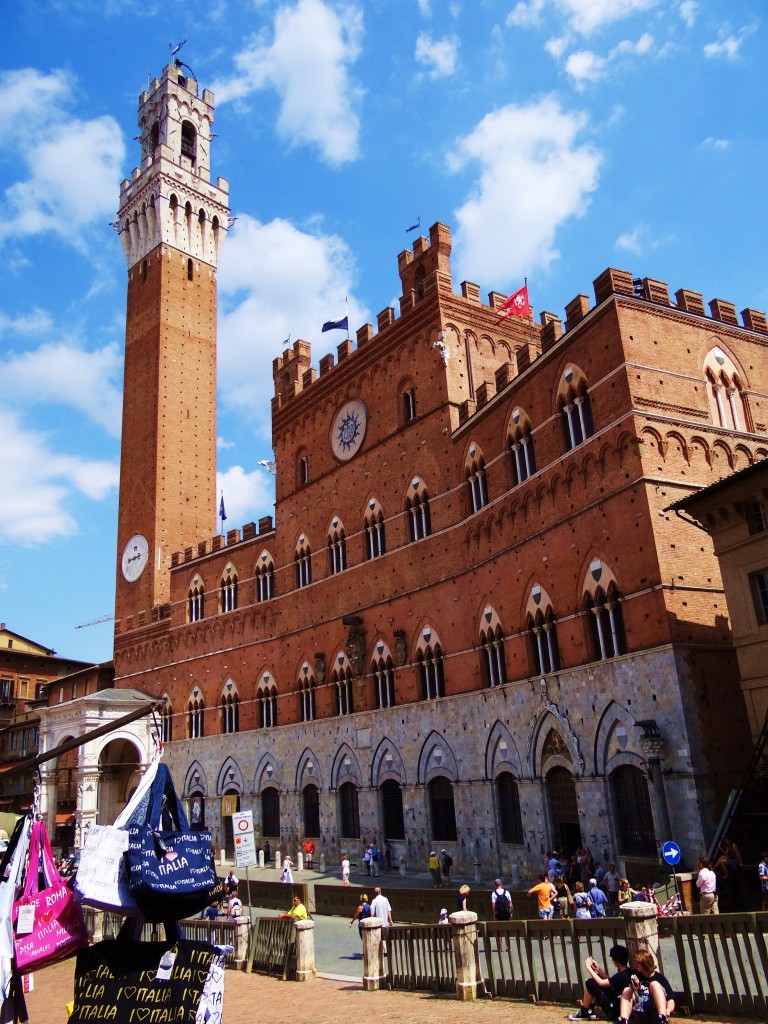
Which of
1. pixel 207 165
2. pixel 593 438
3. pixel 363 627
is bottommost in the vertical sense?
pixel 363 627

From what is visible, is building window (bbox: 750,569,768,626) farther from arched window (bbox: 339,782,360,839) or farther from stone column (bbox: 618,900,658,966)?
arched window (bbox: 339,782,360,839)

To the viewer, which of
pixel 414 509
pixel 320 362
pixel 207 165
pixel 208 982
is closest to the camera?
pixel 208 982

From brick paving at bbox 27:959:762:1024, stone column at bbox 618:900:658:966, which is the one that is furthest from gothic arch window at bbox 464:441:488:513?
stone column at bbox 618:900:658:966

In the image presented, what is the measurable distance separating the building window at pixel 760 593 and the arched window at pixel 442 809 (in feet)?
38.7

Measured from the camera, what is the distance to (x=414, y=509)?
29688 mm

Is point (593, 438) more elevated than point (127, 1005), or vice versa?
point (593, 438)

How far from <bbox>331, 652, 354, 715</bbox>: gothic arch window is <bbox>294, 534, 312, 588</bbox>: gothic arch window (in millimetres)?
4192

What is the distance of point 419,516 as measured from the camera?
1160 inches

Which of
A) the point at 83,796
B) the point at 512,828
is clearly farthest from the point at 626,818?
the point at 83,796

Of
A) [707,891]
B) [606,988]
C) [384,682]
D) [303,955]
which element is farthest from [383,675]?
[606,988]

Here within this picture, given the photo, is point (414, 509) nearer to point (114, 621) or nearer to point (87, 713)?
point (87, 713)

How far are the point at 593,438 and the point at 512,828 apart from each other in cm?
1117

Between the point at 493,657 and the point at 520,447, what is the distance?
6321 mm

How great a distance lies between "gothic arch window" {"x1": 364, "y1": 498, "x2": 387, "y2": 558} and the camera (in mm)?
31095
